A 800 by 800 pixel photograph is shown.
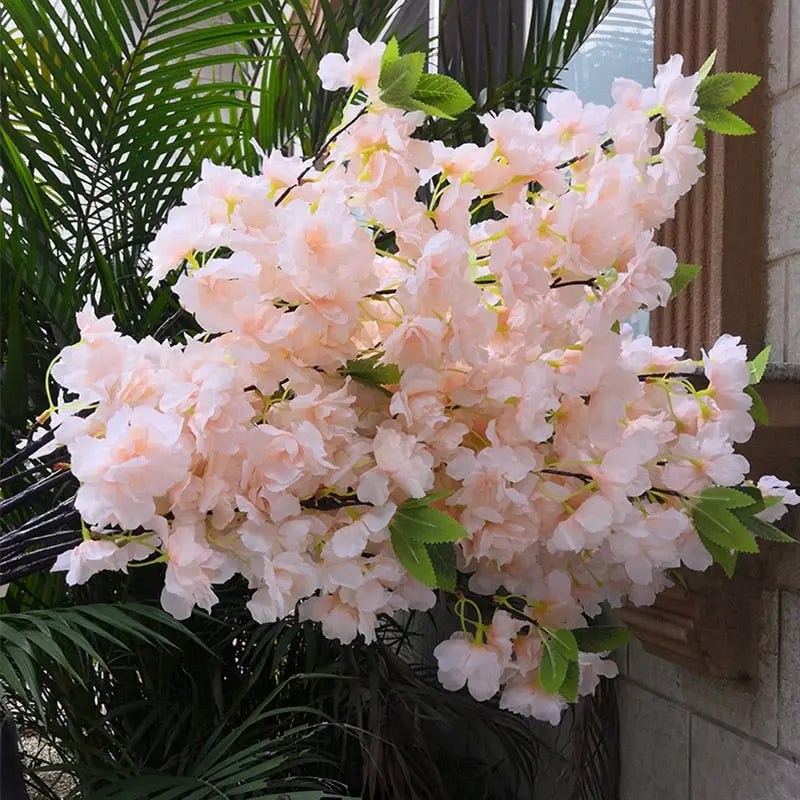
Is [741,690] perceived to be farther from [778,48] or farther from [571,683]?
[778,48]

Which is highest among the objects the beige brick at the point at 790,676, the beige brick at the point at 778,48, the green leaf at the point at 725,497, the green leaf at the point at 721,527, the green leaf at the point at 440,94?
the green leaf at the point at 440,94

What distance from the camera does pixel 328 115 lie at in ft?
3.93

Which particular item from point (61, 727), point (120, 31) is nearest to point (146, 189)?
point (120, 31)

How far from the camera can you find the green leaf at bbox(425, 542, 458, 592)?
1.57 ft

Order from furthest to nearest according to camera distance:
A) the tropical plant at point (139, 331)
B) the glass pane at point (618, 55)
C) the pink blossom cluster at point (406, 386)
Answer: the glass pane at point (618, 55), the tropical plant at point (139, 331), the pink blossom cluster at point (406, 386)

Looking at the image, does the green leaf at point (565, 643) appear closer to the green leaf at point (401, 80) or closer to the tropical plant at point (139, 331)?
the green leaf at point (401, 80)

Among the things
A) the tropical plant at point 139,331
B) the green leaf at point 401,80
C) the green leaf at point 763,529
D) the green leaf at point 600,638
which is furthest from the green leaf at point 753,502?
the tropical plant at point 139,331

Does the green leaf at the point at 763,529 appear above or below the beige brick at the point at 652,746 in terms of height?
above

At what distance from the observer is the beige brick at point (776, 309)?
1.01 meters

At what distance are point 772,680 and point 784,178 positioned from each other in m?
0.57

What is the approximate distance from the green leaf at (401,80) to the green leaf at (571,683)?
33cm

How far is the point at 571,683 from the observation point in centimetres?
Result: 50

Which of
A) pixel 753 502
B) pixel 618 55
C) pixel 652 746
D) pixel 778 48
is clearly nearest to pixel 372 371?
pixel 753 502

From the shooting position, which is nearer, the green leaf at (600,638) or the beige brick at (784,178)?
the green leaf at (600,638)
